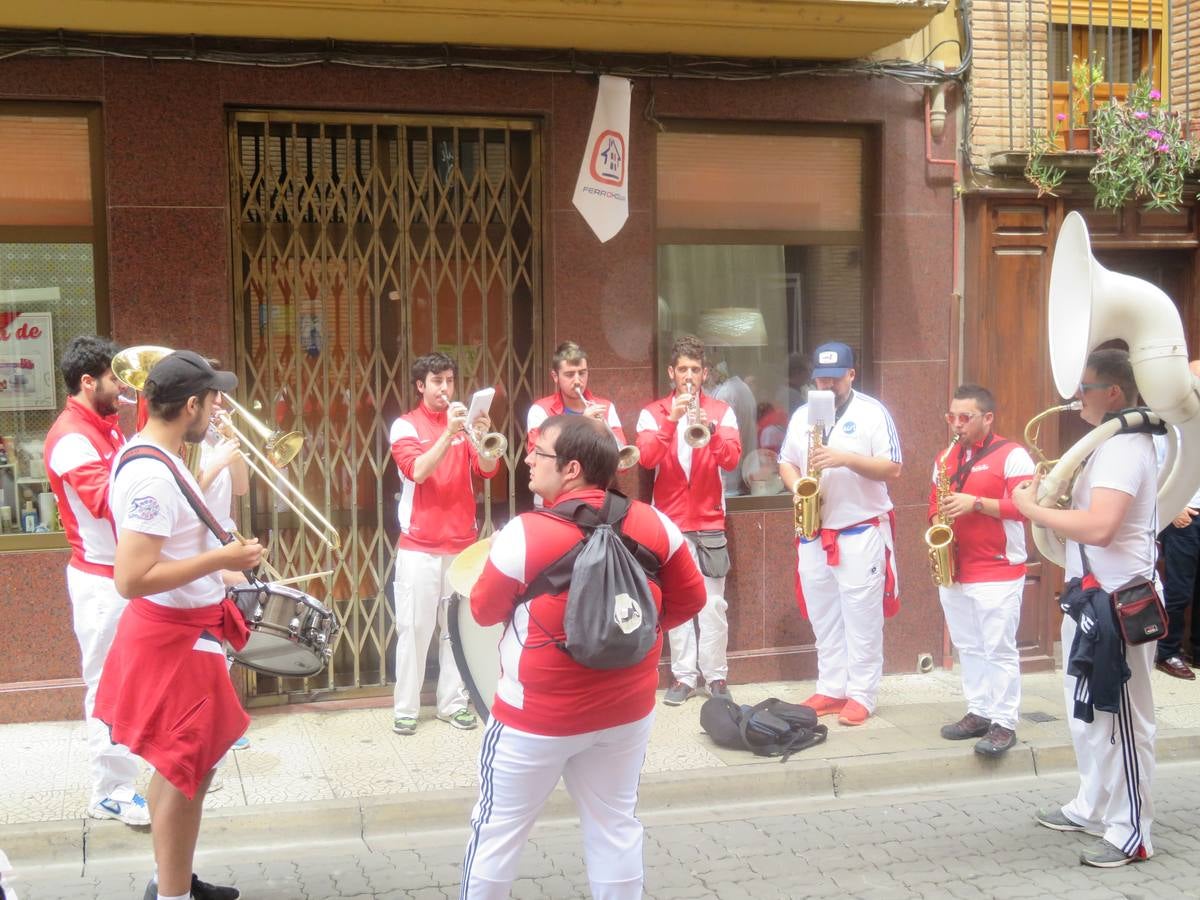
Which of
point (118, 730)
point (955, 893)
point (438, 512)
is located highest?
point (438, 512)

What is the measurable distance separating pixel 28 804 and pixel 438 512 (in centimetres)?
236

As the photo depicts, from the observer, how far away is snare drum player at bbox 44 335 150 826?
5508 millimetres

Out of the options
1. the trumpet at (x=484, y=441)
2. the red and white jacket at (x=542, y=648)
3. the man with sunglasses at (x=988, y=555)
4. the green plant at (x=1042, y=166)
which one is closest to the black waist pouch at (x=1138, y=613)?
the man with sunglasses at (x=988, y=555)

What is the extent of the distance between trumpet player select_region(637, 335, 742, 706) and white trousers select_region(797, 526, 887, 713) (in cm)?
52

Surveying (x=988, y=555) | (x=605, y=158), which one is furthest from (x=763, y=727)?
(x=605, y=158)

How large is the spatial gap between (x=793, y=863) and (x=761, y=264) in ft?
13.5

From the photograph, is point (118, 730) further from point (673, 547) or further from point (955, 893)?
point (955, 893)

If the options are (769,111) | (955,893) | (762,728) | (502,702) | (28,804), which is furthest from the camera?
(769,111)

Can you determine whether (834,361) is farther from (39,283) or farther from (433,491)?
(39,283)

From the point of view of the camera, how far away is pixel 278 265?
737 centimetres

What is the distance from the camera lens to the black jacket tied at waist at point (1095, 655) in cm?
514

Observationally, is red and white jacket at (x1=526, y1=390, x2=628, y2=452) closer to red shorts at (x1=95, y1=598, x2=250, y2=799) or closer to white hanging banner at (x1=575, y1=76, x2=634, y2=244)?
white hanging banner at (x1=575, y1=76, x2=634, y2=244)

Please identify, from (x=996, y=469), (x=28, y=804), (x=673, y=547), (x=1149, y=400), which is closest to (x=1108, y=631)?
(x=1149, y=400)

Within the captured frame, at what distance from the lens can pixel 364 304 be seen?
7562 mm
